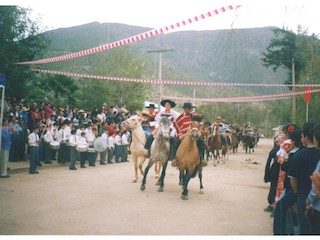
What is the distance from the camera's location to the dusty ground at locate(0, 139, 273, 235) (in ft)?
16.3

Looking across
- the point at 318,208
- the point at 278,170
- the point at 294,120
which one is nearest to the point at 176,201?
the point at 278,170

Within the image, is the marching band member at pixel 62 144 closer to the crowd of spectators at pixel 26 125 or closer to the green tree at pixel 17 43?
the crowd of spectators at pixel 26 125

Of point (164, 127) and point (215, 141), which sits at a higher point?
point (164, 127)

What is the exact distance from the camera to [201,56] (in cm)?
1321

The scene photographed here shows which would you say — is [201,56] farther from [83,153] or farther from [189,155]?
[83,153]

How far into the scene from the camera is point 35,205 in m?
6.29

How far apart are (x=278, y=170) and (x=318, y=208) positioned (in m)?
2.58

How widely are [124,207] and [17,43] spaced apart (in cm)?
1189

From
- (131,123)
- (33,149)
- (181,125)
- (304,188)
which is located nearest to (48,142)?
(33,149)

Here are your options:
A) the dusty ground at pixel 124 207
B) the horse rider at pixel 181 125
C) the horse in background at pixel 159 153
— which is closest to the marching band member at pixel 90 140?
the dusty ground at pixel 124 207

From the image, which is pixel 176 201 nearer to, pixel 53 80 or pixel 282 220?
pixel 282 220

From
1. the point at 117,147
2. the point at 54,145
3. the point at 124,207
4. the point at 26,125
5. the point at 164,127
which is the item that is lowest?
Answer: the point at 124,207

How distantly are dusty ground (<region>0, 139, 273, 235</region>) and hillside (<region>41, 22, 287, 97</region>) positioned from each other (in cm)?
340

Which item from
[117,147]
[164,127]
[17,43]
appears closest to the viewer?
→ [164,127]
